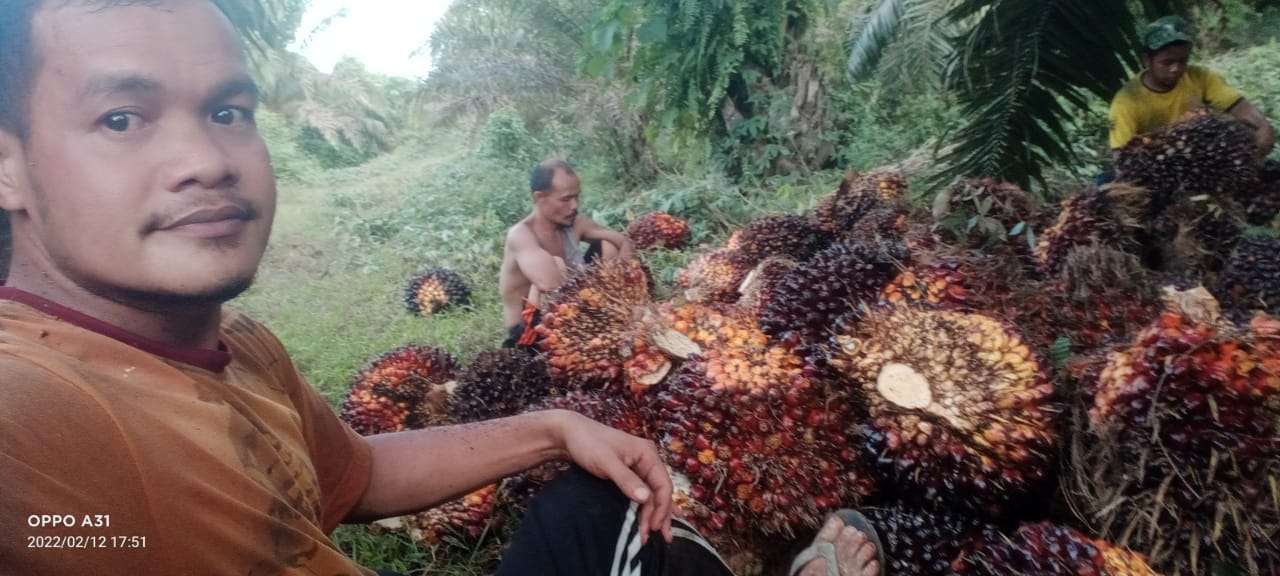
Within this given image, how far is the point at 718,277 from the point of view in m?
2.74

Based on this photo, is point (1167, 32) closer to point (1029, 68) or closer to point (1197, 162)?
point (1197, 162)

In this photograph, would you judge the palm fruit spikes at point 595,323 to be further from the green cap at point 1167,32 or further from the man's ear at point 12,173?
the green cap at point 1167,32

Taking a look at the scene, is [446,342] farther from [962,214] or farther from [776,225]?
[962,214]

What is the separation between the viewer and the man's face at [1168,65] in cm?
317

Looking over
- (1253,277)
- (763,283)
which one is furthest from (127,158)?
(1253,277)

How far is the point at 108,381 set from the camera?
665 mm

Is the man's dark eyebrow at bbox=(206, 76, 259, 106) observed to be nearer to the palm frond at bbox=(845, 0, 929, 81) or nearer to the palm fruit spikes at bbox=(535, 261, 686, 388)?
the palm fruit spikes at bbox=(535, 261, 686, 388)

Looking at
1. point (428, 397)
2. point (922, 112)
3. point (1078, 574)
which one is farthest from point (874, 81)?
point (1078, 574)

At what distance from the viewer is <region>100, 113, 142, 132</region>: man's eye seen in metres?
0.66

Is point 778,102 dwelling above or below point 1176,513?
above

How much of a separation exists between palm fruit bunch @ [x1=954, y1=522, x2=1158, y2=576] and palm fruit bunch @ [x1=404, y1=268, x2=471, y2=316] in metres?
3.53

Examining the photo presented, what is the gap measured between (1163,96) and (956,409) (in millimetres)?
2925

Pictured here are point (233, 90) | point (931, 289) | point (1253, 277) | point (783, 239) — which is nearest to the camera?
point (233, 90)

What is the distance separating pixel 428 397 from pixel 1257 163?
2.96 m
